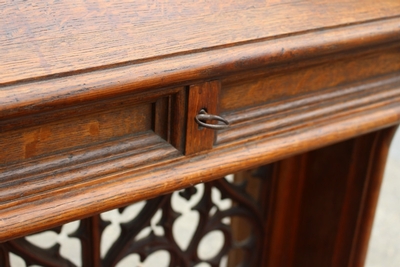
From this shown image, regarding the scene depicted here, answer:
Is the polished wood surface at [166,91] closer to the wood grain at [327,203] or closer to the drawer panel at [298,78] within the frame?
the drawer panel at [298,78]

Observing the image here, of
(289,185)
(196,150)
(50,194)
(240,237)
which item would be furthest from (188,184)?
(240,237)

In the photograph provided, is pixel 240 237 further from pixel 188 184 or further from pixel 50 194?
pixel 50 194

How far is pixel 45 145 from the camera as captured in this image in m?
0.56

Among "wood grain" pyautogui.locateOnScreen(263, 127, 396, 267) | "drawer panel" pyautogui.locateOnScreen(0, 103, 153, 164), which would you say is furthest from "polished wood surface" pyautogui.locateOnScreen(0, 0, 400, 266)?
"wood grain" pyautogui.locateOnScreen(263, 127, 396, 267)

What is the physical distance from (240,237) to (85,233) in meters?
0.49

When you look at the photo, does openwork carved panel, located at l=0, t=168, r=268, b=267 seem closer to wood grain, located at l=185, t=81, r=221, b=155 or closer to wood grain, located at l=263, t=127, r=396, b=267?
wood grain, located at l=263, t=127, r=396, b=267

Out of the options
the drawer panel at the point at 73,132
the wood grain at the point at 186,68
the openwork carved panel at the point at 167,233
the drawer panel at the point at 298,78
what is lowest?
the openwork carved panel at the point at 167,233

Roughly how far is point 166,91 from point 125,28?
0.08m

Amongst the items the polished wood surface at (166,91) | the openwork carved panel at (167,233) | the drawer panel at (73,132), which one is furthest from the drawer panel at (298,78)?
the openwork carved panel at (167,233)

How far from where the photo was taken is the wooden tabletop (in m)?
0.52

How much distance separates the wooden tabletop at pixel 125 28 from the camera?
520 mm

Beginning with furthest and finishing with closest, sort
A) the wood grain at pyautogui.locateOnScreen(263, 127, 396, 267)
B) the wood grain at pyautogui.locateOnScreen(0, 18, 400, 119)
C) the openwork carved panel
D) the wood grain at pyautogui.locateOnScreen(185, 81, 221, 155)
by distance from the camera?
1. the wood grain at pyautogui.locateOnScreen(263, 127, 396, 267)
2. the openwork carved panel
3. the wood grain at pyautogui.locateOnScreen(185, 81, 221, 155)
4. the wood grain at pyautogui.locateOnScreen(0, 18, 400, 119)

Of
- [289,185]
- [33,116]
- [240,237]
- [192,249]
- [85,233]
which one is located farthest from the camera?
[240,237]

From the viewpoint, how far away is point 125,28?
22.6 inches
